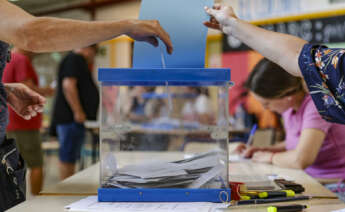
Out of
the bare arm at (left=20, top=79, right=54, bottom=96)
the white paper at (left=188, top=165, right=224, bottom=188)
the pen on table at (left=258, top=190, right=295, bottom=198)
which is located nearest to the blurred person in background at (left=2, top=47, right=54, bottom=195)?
the bare arm at (left=20, top=79, right=54, bottom=96)

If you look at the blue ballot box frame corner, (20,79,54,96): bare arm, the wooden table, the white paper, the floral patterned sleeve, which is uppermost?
(20,79,54,96): bare arm

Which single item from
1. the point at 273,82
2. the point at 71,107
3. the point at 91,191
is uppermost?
the point at 273,82

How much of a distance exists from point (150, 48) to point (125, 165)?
1.17ft

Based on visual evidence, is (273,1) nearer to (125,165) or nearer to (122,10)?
(122,10)

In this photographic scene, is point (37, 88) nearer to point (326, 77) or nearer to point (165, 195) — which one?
point (165, 195)

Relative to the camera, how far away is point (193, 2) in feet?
3.59

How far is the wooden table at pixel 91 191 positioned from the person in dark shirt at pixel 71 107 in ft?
6.36

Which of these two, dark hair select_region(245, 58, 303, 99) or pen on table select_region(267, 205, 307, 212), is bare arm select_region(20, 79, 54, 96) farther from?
pen on table select_region(267, 205, 307, 212)

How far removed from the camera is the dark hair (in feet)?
5.10

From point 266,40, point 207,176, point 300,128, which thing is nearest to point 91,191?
point 207,176

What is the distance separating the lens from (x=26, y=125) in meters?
2.74

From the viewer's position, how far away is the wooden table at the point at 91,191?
0.83 m

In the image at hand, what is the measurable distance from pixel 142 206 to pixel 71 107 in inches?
105

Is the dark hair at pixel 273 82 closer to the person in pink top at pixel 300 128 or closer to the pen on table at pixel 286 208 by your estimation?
the person in pink top at pixel 300 128
